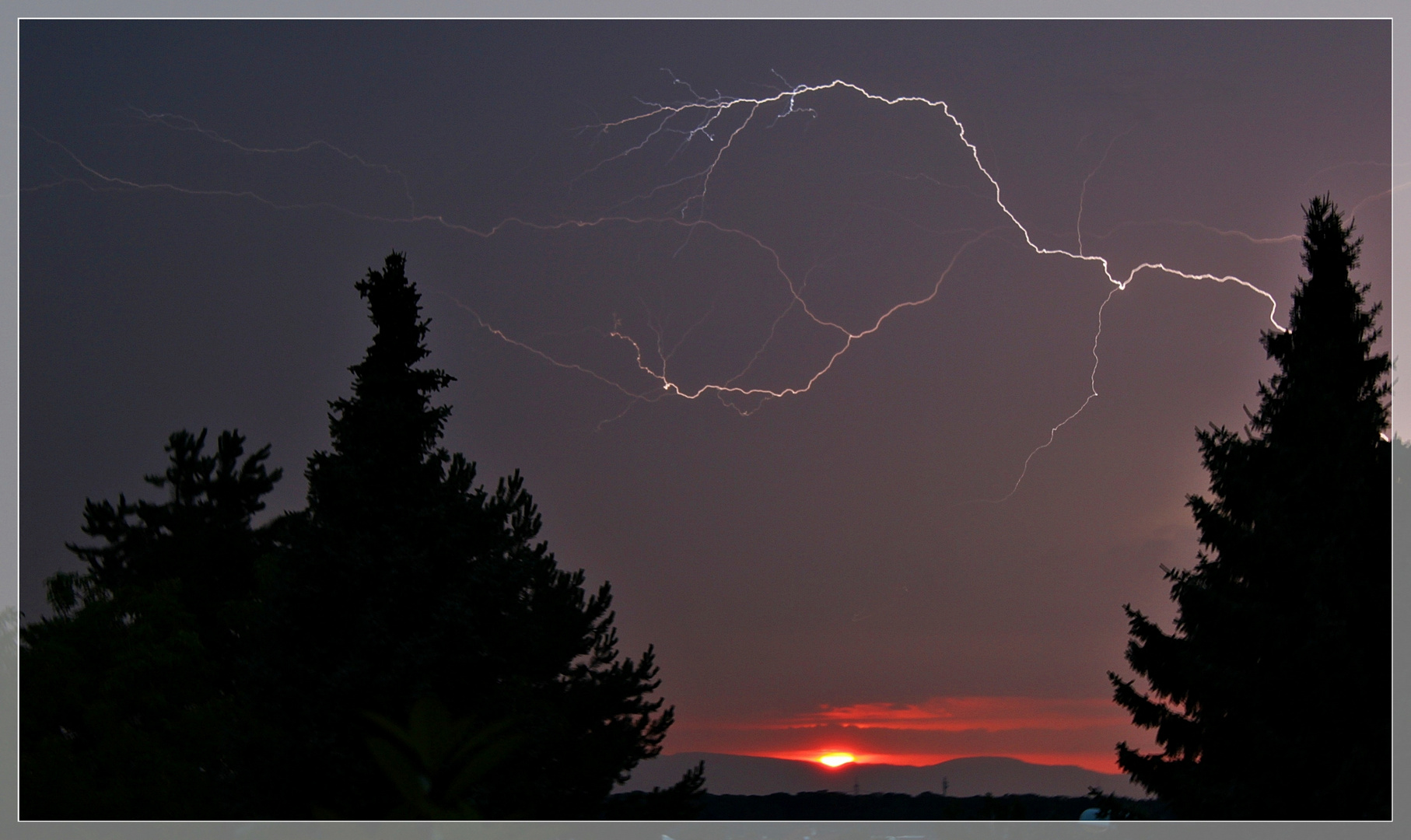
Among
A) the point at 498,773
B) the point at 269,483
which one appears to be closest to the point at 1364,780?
the point at 498,773

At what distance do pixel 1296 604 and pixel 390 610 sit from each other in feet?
33.9

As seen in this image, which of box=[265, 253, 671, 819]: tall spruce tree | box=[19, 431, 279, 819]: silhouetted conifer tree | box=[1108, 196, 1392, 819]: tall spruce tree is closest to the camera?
box=[1108, 196, 1392, 819]: tall spruce tree

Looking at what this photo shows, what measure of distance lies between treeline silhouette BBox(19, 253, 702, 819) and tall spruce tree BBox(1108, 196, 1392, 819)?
794 cm

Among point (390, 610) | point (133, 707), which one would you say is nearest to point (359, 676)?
point (390, 610)

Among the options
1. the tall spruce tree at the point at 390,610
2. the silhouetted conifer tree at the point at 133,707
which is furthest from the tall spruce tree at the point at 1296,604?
the silhouetted conifer tree at the point at 133,707

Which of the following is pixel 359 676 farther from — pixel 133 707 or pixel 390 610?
pixel 133 707

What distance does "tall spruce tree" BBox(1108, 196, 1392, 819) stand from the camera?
13.0 meters

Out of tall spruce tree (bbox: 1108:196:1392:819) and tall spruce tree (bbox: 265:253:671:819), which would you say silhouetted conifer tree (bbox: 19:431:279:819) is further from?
tall spruce tree (bbox: 1108:196:1392:819)

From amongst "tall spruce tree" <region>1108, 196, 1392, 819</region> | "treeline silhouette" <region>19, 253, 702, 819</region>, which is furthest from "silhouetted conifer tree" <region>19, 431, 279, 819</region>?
"tall spruce tree" <region>1108, 196, 1392, 819</region>

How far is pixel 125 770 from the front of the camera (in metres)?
21.1

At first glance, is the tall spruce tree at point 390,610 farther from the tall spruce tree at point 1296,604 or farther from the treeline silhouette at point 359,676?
the tall spruce tree at point 1296,604

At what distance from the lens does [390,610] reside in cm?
1628

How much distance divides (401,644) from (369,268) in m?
5.45

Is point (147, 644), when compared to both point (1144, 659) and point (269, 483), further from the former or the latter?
point (1144, 659)
